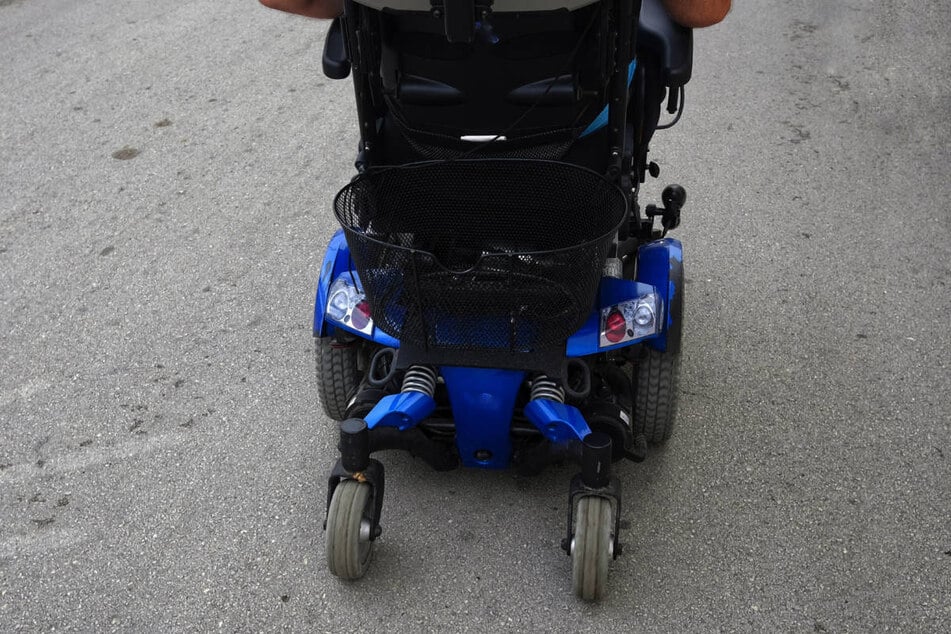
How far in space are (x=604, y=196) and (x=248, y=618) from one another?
64.0 inches

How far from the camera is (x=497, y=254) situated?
2574 mm

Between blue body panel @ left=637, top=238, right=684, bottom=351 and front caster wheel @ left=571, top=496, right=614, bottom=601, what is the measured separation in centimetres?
63

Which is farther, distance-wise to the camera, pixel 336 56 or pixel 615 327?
pixel 336 56

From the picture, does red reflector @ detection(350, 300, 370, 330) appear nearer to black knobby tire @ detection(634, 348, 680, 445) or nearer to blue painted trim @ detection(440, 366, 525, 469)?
blue painted trim @ detection(440, 366, 525, 469)

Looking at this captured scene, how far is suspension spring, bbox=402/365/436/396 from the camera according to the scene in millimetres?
2887

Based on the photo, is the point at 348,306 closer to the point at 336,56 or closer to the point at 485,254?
the point at 485,254

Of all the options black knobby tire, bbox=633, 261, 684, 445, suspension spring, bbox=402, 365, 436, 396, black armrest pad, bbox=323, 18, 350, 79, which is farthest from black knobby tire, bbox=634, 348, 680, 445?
black armrest pad, bbox=323, 18, 350, 79

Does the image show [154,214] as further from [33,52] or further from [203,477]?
[33,52]

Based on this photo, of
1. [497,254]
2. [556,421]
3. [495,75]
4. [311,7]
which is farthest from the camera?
[311,7]

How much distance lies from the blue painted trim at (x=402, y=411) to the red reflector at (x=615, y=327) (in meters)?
0.58

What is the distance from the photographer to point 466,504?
3176 mm

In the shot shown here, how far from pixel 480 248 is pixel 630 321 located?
1.72 feet

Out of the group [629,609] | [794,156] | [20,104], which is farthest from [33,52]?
[629,609]

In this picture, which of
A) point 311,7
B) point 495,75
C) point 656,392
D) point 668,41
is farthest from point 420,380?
point 668,41
